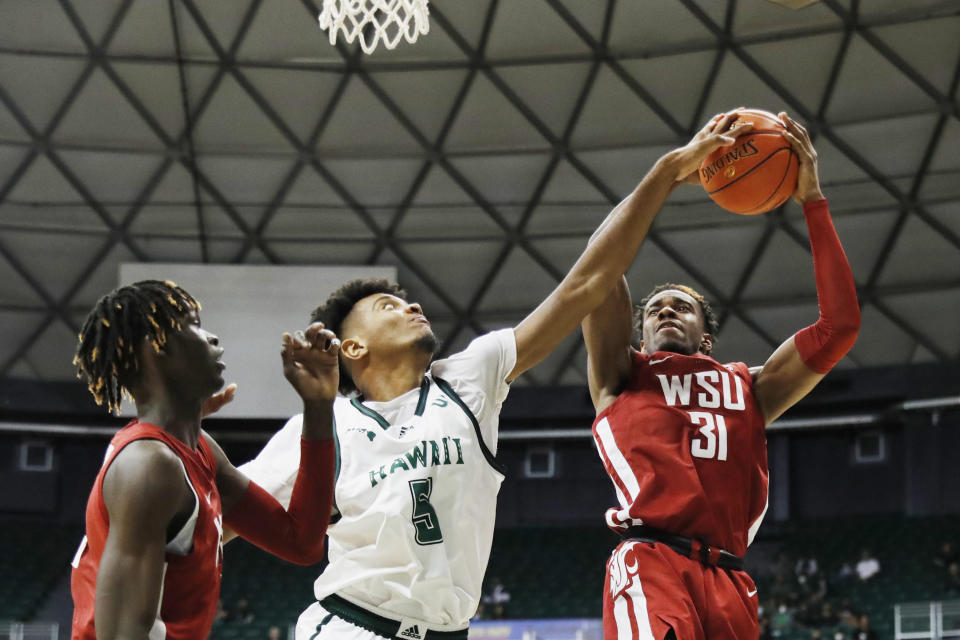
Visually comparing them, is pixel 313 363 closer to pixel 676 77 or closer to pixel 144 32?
pixel 676 77

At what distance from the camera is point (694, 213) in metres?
19.3

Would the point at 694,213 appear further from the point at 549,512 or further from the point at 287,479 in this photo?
the point at 287,479

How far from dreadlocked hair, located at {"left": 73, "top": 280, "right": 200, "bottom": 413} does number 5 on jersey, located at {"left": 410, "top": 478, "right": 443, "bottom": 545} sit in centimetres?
104

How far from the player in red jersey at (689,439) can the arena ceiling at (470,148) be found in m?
12.6

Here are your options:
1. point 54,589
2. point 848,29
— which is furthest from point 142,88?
point 848,29

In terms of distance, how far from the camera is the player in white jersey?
12.4 feet

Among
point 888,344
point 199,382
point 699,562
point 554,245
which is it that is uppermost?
point 554,245

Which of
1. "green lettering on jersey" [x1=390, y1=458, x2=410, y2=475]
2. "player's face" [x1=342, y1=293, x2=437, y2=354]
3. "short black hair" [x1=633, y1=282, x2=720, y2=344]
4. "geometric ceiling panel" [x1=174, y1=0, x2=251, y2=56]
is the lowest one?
"green lettering on jersey" [x1=390, y1=458, x2=410, y2=475]

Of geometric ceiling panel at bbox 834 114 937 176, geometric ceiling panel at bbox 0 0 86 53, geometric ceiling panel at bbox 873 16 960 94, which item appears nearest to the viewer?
geometric ceiling panel at bbox 873 16 960 94

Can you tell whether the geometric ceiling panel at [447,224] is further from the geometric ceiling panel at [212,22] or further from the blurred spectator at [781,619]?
the blurred spectator at [781,619]

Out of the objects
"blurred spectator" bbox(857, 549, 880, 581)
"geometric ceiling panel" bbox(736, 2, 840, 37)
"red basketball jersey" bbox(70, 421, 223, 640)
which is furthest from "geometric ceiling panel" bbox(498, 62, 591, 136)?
"red basketball jersey" bbox(70, 421, 223, 640)

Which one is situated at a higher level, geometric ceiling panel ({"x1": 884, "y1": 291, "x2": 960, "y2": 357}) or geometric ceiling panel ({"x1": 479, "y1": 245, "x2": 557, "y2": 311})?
geometric ceiling panel ({"x1": 479, "y1": 245, "x2": 557, "y2": 311})

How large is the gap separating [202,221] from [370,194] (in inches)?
122

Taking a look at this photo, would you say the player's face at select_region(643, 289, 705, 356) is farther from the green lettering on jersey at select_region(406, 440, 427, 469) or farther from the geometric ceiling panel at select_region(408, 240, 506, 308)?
the geometric ceiling panel at select_region(408, 240, 506, 308)
